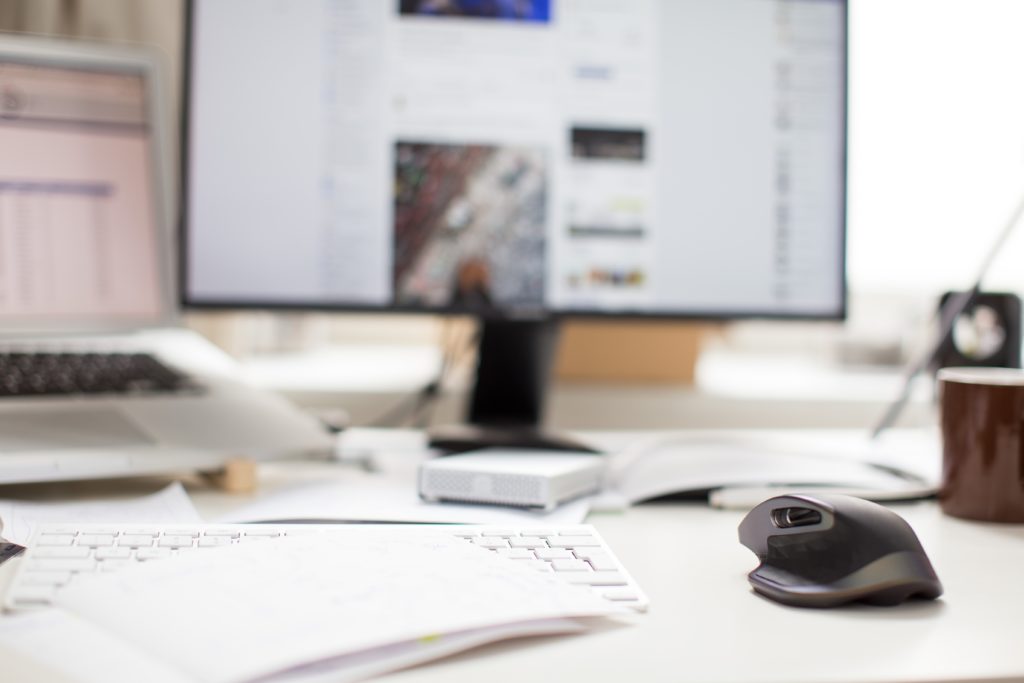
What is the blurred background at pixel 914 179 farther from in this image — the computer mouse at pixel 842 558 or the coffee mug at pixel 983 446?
the computer mouse at pixel 842 558

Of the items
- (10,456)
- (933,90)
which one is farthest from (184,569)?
(933,90)

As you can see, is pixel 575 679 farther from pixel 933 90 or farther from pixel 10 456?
pixel 933 90

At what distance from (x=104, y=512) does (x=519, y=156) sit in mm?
451

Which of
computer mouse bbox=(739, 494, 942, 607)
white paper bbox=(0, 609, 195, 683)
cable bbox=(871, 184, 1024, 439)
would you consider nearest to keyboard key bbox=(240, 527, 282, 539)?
white paper bbox=(0, 609, 195, 683)

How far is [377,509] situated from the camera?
59 centimetres

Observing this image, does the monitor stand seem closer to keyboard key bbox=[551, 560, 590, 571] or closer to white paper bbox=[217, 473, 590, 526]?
white paper bbox=[217, 473, 590, 526]

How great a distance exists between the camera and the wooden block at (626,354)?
44.5 inches

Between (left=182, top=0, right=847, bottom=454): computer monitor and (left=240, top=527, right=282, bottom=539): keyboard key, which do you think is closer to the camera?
(left=240, top=527, right=282, bottom=539): keyboard key

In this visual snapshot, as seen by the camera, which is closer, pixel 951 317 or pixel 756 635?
pixel 756 635

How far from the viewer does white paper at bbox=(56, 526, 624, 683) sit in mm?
328

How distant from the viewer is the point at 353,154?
A: 796 mm

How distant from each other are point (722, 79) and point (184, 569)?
64 cm

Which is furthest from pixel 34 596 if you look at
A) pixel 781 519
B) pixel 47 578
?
pixel 781 519

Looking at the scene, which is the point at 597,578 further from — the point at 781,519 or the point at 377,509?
the point at 377,509
